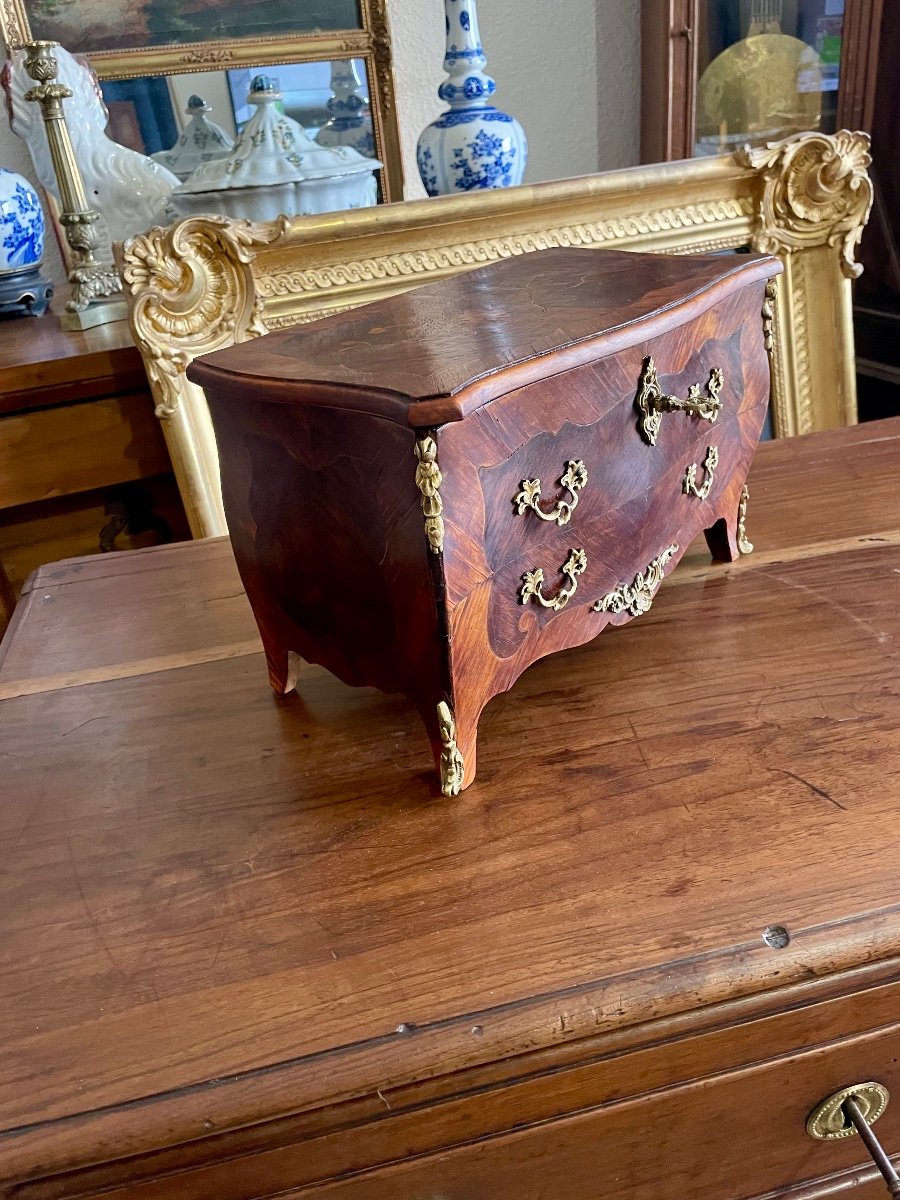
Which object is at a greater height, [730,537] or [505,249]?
[505,249]

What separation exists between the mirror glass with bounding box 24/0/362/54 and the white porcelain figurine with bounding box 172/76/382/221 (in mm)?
99

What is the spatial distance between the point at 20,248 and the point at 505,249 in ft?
2.07

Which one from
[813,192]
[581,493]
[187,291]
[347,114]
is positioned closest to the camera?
[581,493]

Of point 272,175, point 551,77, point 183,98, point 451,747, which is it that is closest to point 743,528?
point 451,747

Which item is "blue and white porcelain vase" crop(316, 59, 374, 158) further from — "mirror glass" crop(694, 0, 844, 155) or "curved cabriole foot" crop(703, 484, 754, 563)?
"curved cabriole foot" crop(703, 484, 754, 563)

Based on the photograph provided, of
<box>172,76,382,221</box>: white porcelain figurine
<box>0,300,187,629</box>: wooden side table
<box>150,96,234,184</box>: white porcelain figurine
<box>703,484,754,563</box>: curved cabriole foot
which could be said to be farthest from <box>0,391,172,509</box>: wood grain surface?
<box>703,484,754,563</box>: curved cabriole foot

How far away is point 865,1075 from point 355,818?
0.33 metres

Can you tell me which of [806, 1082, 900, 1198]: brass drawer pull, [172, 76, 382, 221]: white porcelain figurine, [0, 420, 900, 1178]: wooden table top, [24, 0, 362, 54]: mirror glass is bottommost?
[806, 1082, 900, 1198]: brass drawer pull

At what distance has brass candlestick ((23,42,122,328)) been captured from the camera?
1062mm

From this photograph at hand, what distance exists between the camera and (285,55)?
132cm

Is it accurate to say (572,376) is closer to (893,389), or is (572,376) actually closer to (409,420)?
(409,420)

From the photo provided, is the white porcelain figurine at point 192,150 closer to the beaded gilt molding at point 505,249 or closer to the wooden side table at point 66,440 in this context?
the wooden side table at point 66,440

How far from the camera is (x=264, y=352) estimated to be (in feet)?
1.97

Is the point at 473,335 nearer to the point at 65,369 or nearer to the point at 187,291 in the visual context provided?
the point at 187,291
